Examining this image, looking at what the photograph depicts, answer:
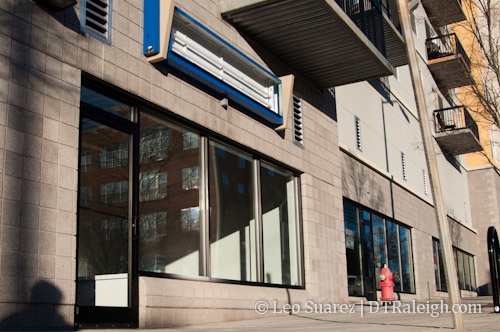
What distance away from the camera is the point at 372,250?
18562 mm

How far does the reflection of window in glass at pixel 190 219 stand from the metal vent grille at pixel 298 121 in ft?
13.6

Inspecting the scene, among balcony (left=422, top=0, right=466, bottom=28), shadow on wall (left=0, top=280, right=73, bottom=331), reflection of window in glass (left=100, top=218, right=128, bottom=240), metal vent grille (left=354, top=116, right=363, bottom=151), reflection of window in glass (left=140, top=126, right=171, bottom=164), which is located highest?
balcony (left=422, top=0, right=466, bottom=28)

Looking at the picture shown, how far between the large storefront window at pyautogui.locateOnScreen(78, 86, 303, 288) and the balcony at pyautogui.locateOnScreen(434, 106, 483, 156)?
17856 millimetres

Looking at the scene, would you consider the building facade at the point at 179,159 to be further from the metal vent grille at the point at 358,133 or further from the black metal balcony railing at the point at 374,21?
the metal vent grille at the point at 358,133

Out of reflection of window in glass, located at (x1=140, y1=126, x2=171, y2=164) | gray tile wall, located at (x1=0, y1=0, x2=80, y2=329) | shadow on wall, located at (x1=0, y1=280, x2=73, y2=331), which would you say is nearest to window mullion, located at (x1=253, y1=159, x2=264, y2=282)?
reflection of window in glass, located at (x1=140, y1=126, x2=171, y2=164)

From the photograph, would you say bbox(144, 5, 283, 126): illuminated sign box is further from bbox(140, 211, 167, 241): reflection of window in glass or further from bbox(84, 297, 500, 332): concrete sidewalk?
bbox(84, 297, 500, 332): concrete sidewalk

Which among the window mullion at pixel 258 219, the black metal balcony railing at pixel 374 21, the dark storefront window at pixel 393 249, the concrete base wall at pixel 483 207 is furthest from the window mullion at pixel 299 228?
the concrete base wall at pixel 483 207

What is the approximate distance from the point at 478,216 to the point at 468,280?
5206 mm

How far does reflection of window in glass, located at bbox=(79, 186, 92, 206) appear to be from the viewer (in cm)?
791

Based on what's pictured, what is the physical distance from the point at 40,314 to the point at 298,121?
8.40 meters

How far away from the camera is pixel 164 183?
31.9ft

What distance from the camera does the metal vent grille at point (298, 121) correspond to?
13.9 metres

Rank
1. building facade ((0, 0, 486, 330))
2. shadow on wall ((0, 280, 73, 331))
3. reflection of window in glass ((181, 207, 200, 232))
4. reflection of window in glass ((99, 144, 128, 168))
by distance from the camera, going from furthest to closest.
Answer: reflection of window in glass ((181, 207, 200, 232))
reflection of window in glass ((99, 144, 128, 168))
building facade ((0, 0, 486, 330))
shadow on wall ((0, 280, 73, 331))

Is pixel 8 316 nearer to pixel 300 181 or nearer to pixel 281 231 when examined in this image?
pixel 281 231
